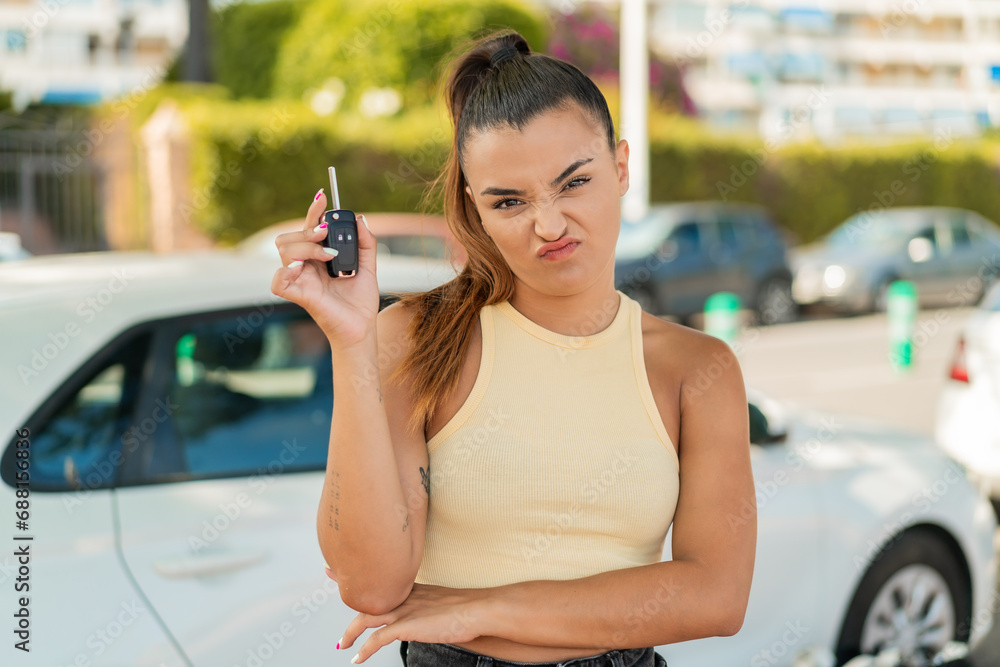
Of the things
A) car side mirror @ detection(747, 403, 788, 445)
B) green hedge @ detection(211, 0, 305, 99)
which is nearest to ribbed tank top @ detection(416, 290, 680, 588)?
car side mirror @ detection(747, 403, 788, 445)

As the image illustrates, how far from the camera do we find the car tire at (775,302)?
14.2m

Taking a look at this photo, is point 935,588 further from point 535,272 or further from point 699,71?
point 699,71

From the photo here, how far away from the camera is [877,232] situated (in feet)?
51.3

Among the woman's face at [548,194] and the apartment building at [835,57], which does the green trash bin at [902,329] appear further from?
the apartment building at [835,57]

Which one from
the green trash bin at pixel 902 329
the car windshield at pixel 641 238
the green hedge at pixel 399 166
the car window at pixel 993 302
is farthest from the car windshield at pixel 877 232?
the car window at pixel 993 302

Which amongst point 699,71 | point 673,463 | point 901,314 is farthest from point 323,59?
point 699,71

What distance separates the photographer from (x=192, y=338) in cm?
266

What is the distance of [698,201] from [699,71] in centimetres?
4526

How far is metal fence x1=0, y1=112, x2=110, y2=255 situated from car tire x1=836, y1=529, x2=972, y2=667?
1330 cm

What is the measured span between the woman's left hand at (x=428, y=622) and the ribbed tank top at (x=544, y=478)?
76mm

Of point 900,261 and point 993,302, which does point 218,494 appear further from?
point 900,261

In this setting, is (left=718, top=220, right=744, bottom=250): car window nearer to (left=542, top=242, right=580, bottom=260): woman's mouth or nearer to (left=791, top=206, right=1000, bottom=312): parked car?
(left=791, top=206, right=1000, bottom=312): parked car

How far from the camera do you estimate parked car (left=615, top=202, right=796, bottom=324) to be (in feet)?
42.5

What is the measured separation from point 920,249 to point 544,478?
50.3ft
